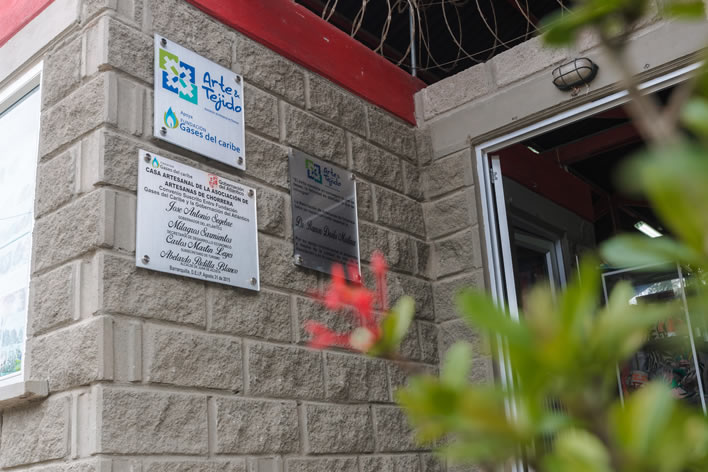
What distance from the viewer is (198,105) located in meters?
2.29

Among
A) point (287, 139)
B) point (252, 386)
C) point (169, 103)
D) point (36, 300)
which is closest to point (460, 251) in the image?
point (287, 139)

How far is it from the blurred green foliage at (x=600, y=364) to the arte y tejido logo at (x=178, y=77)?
1.98 meters

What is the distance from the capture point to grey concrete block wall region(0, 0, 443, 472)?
1857mm

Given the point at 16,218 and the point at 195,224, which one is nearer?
the point at 195,224

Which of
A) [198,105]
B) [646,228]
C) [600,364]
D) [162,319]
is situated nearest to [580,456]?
[600,364]

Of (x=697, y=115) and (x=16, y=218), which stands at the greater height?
(x=16, y=218)

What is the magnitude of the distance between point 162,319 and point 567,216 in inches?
134

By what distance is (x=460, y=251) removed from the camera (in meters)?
3.00

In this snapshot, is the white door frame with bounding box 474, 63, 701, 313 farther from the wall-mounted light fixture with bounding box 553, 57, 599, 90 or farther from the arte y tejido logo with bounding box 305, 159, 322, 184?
the arte y tejido logo with bounding box 305, 159, 322, 184

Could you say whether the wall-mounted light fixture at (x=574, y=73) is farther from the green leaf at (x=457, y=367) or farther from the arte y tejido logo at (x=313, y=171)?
the green leaf at (x=457, y=367)

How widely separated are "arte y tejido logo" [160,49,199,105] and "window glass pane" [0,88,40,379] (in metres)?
0.48

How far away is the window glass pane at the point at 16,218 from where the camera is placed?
216 cm

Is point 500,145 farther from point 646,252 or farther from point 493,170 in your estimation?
point 646,252

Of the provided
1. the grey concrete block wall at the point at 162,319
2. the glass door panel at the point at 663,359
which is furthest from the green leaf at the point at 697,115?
the glass door panel at the point at 663,359
